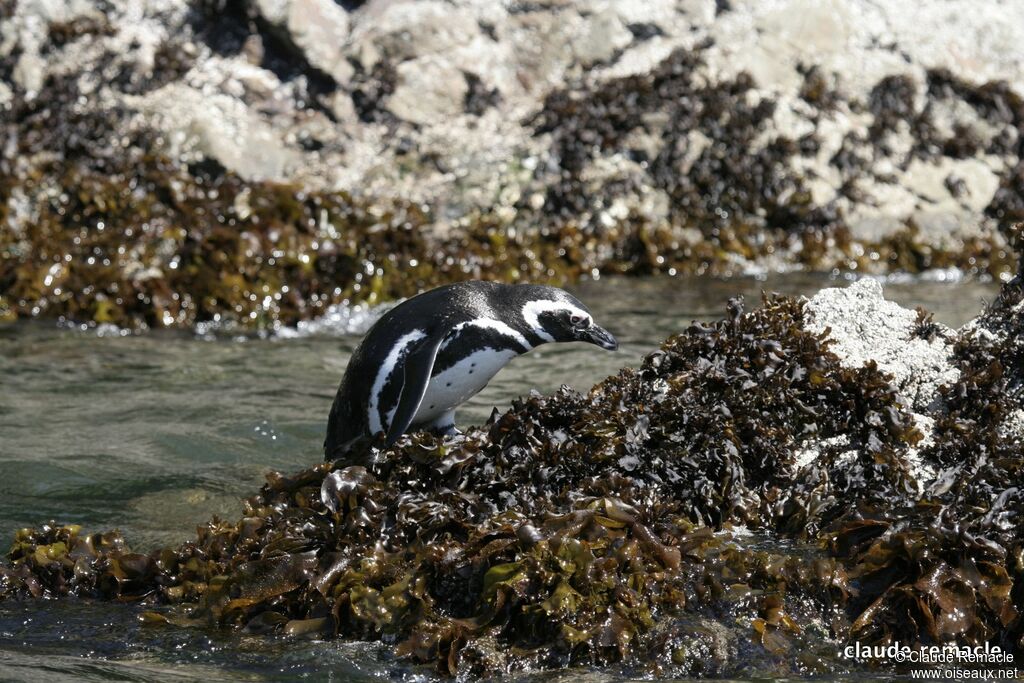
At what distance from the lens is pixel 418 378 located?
5.01 m

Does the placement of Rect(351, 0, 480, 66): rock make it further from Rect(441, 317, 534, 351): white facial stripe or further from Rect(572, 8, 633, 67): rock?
Rect(441, 317, 534, 351): white facial stripe

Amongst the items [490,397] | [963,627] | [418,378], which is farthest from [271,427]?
[963,627]

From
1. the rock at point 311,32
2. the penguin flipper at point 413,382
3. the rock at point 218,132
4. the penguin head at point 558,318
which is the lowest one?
the penguin flipper at point 413,382

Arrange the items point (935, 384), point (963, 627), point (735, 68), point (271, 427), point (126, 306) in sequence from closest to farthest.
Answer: point (963, 627), point (935, 384), point (271, 427), point (126, 306), point (735, 68)

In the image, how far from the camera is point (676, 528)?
421cm

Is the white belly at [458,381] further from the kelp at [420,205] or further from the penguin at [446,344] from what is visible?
the kelp at [420,205]

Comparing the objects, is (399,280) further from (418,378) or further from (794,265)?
(418,378)

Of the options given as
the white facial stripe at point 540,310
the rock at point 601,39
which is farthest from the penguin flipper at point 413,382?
the rock at point 601,39

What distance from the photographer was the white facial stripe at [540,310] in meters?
5.38

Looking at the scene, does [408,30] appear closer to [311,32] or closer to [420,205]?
[311,32]

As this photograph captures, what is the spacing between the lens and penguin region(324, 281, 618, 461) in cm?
523

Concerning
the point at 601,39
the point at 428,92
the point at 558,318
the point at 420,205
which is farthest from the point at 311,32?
the point at 558,318

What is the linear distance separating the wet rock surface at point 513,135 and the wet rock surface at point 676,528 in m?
5.50

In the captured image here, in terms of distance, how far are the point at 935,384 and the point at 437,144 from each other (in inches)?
290
